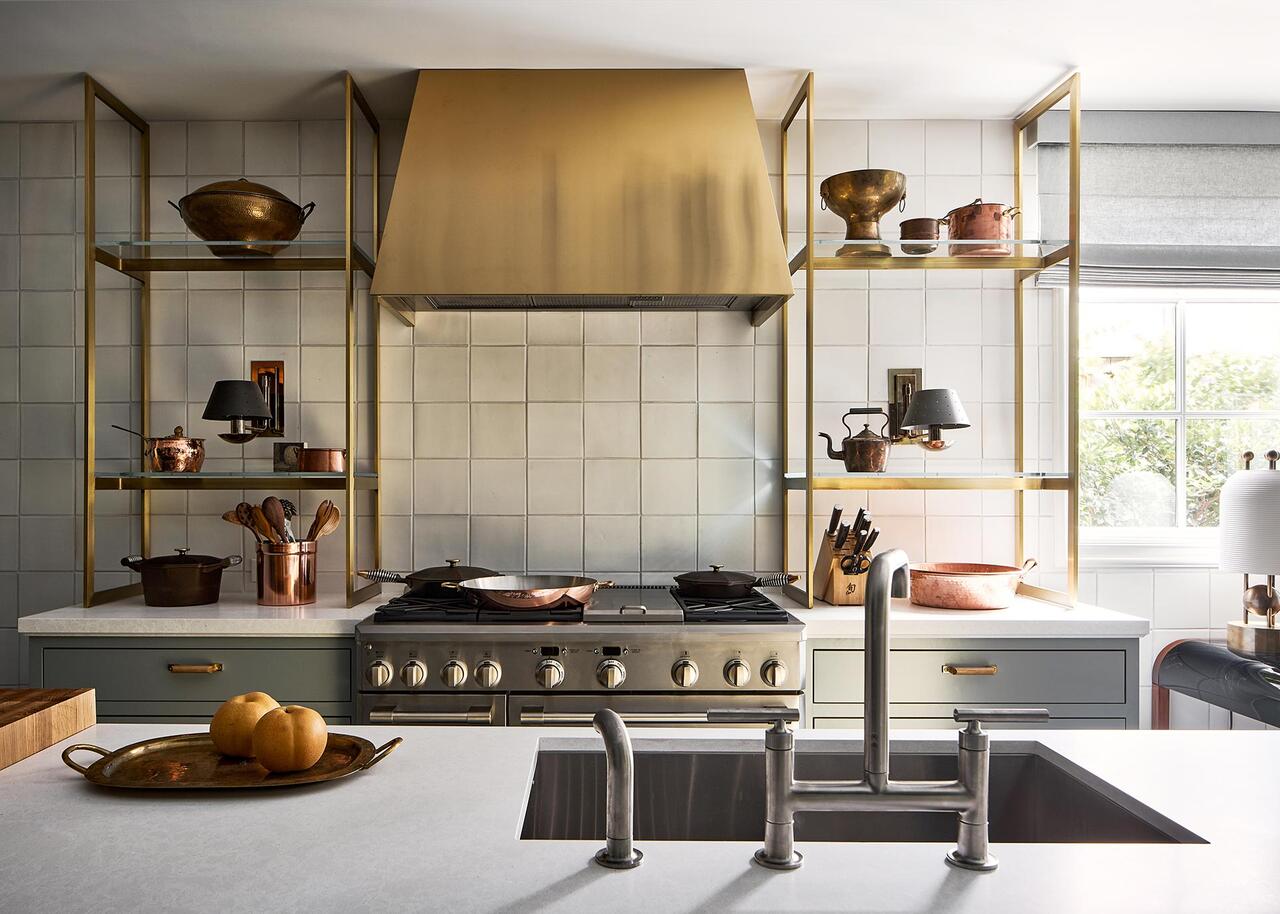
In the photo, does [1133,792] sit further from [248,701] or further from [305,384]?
[305,384]

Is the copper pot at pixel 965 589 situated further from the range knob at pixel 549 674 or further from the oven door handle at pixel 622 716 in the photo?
the range knob at pixel 549 674

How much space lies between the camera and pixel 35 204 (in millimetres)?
2965

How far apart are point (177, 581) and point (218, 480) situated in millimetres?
296

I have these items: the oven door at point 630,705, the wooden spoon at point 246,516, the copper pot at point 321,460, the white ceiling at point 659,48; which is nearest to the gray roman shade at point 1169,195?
the white ceiling at point 659,48

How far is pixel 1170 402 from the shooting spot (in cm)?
314

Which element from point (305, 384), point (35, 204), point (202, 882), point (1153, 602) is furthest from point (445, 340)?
point (1153, 602)

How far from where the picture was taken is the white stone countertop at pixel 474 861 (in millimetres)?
854

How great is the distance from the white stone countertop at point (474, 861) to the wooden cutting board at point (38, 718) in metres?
0.05

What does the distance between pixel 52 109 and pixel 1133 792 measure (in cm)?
332

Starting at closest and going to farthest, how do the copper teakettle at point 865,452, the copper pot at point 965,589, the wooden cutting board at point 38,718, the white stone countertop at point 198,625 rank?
the wooden cutting board at point 38,718
the white stone countertop at point 198,625
the copper pot at point 965,589
the copper teakettle at point 865,452

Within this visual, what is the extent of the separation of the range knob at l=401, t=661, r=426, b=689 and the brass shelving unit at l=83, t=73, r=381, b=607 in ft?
1.21

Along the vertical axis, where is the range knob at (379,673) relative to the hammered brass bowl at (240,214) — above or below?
below

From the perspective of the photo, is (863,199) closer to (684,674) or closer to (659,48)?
(659,48)

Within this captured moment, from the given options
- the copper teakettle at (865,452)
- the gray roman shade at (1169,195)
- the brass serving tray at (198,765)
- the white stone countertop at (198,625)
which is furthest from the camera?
the gray roman shade at (1169,195)
